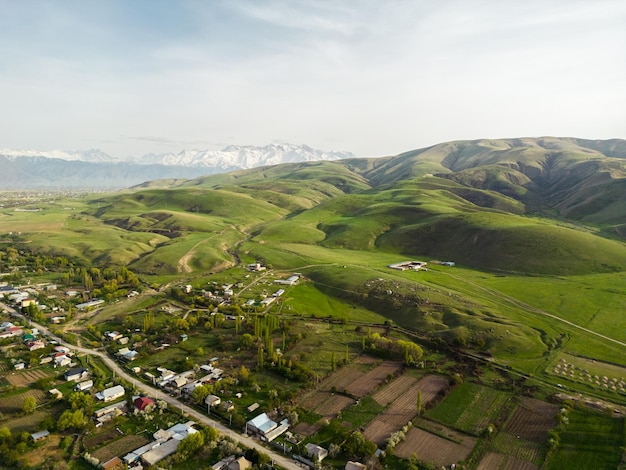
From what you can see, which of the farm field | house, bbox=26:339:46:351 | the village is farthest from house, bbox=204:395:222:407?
house, bbox=26:339:46:351

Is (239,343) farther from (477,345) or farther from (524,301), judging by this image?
(524,301)

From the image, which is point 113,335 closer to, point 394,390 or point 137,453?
point 137,453

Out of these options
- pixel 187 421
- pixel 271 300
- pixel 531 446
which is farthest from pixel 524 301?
pixel 187 421

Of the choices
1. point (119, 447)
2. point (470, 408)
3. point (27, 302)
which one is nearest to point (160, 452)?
point (119, 447)

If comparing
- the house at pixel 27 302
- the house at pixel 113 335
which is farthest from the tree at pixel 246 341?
the house at pixel 27 302

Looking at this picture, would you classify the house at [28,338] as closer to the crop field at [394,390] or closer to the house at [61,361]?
the house at [61,361]

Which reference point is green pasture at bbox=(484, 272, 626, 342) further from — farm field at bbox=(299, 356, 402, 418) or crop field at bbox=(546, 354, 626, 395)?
farm field at bbox=(299, 356, 402, 418)
